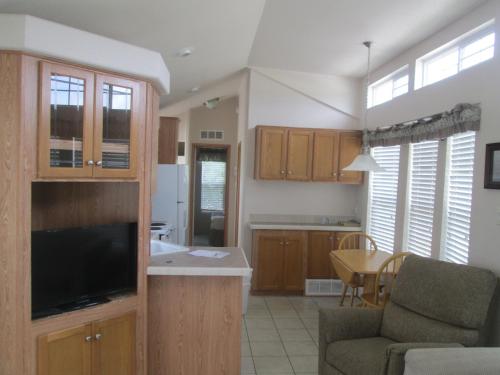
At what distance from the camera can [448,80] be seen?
3.13 metres

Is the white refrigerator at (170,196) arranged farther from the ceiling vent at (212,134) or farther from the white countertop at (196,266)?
the white countertop at (196,266)

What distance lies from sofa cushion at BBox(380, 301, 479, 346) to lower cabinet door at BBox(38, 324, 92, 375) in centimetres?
198

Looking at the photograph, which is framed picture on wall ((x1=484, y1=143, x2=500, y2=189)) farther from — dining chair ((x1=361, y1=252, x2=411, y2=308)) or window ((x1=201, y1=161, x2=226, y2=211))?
window ((x1=201, y1=161, x2=226, y2=211))

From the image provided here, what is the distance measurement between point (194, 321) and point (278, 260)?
219cm

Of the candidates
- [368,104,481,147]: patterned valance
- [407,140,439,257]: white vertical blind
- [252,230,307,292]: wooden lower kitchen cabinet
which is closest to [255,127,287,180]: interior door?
[252,230,307,292]: wooden lower kitchen cabinet

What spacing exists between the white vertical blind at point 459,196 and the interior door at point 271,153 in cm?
197

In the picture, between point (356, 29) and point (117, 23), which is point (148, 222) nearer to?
point (117, 23)

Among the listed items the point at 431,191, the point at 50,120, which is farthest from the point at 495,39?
the point at 50,120

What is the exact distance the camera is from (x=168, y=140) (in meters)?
5.41

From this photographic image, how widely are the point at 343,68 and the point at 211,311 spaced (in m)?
3.55

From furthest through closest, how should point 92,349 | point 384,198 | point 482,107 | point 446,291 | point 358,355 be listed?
point 384,198
point 482,107
point 446,291
point 358,355
point 92,349

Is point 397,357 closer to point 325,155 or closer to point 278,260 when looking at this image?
point 278,260

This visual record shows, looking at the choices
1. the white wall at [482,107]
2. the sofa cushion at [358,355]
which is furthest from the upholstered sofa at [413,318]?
the white wall at [482,107]

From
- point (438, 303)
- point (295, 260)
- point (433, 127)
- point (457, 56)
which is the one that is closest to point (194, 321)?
point (438, 303)
